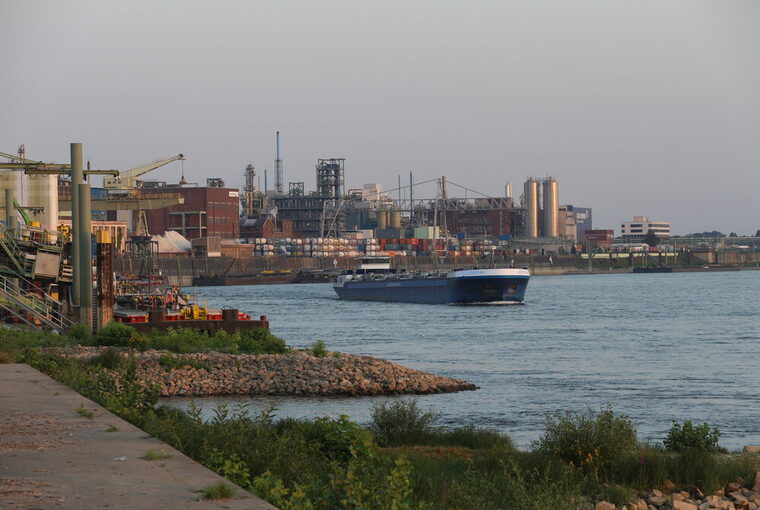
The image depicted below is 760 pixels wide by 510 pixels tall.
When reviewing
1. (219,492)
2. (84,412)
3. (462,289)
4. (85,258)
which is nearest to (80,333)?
(85,258)

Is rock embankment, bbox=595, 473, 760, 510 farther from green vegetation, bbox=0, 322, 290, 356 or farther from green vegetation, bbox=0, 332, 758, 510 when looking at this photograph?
green vegetation, bbox=0, 322, 290, 356

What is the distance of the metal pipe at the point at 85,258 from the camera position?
34156mm

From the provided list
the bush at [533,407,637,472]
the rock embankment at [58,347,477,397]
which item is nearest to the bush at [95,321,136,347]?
the rock embankment at [58,347,477,397]

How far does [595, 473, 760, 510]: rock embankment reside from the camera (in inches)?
502

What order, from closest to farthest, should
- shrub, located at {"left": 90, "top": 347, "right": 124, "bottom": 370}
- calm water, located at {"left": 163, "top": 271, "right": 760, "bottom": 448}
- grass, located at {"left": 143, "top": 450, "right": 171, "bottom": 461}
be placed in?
grass, located at {"left": 143, "top": 450, "right": 171, "bottom": 461}, calm water, located at {"left": 163, "top": 271, "right": 760, "bottom": 448}, shrub, located at {"left": 90, "top": 347, "right": 124, "bottom": 370}

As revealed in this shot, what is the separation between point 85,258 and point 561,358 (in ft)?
54.3

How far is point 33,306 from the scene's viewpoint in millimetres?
36312

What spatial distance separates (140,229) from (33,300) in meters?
122

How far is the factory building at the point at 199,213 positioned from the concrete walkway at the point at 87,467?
174520 mm

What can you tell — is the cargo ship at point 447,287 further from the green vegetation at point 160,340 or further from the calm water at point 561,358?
the green vegetation at point 160,340

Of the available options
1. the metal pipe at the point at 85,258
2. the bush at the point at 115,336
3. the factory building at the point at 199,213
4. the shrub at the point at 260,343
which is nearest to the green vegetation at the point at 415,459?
the bush at the point at 115,336

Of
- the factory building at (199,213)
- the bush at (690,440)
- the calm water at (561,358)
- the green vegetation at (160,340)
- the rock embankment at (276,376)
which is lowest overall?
the calm water at (561,358)

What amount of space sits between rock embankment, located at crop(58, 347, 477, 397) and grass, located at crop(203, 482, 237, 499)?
1636 centimetres

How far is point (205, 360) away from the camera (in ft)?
94.0
